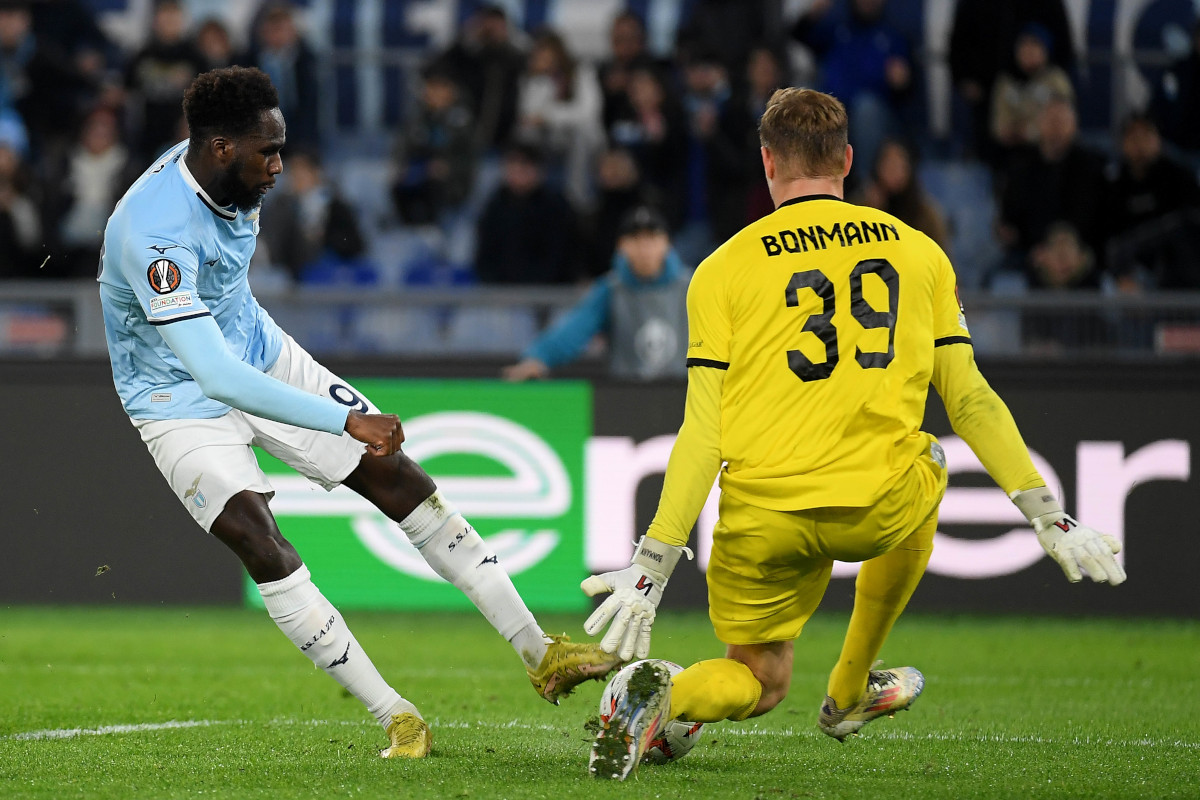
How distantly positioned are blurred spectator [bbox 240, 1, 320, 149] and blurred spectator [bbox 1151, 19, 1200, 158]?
6323mm

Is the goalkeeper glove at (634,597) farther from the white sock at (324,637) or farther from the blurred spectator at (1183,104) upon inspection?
the blurred spectator at (1183,104)

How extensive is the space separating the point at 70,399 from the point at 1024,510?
6260 mm

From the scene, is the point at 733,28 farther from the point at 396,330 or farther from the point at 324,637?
the point at 324,637

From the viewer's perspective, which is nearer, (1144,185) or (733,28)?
(1144,185)

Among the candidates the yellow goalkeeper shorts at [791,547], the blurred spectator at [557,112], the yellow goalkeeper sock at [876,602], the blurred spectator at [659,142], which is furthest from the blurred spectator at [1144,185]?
the yellow goalkeeper shorts at [791,547]

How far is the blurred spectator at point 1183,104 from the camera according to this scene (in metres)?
11.2

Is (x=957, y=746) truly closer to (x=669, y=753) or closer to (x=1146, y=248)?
(x=669, y=753)

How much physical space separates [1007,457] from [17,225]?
8822 mm

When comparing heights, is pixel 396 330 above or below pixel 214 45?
below

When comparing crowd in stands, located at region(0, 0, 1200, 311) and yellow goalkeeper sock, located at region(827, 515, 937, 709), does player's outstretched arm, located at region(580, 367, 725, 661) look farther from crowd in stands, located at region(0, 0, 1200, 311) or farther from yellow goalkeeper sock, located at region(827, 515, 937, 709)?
crowd in stands, located at region(0, 0, 1200, 311)

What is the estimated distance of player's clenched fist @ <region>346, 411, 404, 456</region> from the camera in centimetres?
453

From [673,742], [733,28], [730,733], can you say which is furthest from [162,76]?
[673,742]

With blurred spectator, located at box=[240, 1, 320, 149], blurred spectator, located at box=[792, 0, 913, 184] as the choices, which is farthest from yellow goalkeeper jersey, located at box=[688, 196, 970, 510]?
blurred spectator, located at box=[240, 1, 320, 149]

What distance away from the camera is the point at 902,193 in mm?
10125
